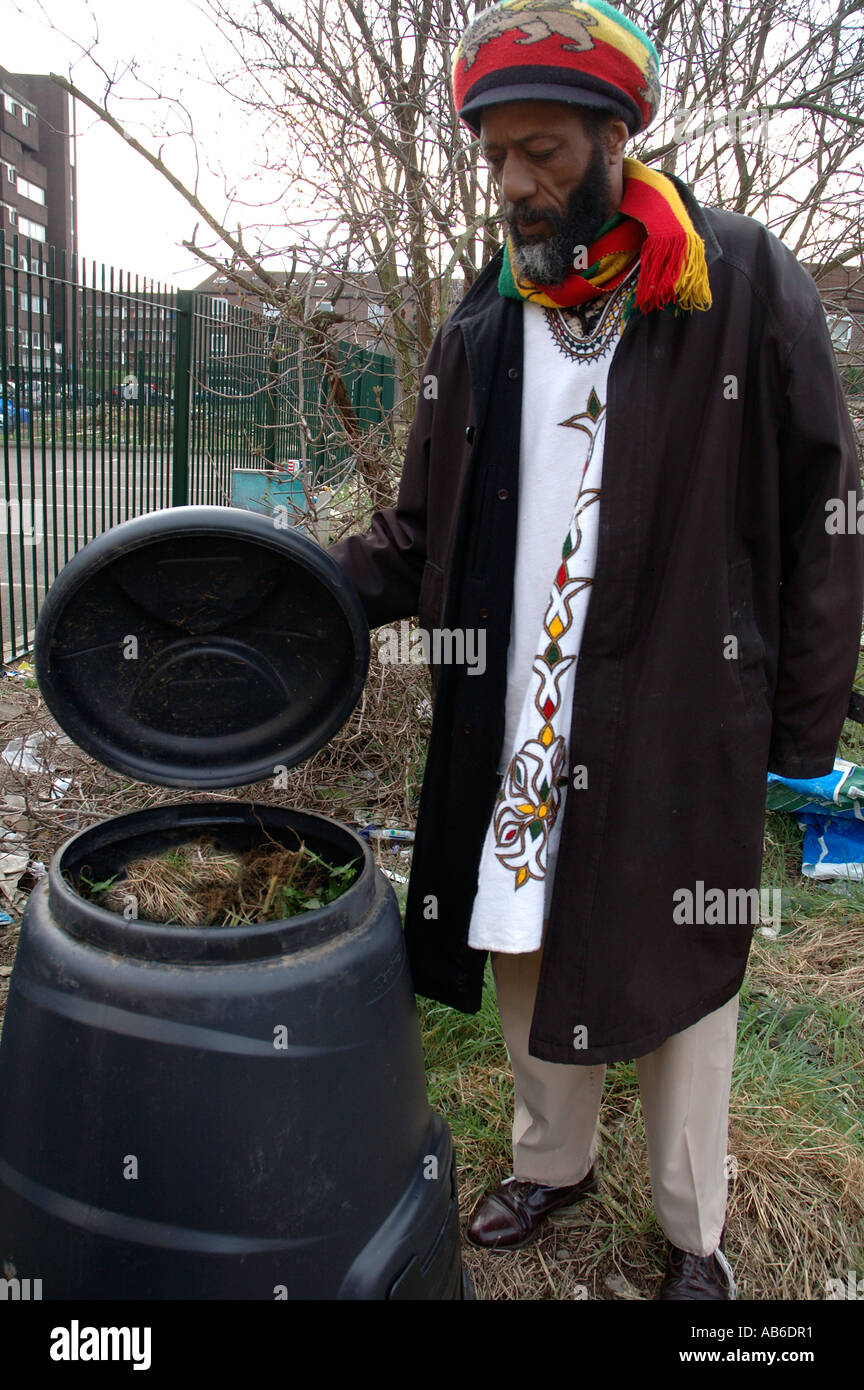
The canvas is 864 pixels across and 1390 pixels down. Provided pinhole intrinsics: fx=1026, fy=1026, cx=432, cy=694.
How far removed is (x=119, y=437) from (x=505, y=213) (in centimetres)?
518

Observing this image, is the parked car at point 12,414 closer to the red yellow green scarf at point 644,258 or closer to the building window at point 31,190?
the red yellow green scarf at point 644,258

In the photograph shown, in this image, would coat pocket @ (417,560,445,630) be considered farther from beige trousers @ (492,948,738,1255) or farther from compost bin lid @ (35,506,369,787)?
beige trousers @ (492,948,738,1255)

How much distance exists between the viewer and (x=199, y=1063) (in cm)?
129

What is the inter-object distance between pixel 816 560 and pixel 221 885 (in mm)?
1079

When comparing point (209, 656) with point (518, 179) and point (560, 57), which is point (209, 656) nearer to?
point (518, 179)

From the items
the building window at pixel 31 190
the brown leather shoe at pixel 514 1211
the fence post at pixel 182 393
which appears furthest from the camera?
the building window at pixel 31 190

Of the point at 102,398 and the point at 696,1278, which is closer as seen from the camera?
the point at 696,1278

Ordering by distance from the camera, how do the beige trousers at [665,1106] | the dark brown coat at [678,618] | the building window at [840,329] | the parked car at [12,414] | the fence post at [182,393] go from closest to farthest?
the dark brown coat at [678,618] → the beige trousers at [665,1106] → the building window at [840,329] → the parked car at [12,414] → the fence post at [182,393]

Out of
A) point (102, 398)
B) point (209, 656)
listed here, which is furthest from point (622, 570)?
point (102, 398)

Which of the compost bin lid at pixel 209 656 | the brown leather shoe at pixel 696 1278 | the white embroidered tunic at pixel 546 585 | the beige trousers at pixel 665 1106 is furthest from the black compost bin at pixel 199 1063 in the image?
the brown leather shoe at pixel 696 1278

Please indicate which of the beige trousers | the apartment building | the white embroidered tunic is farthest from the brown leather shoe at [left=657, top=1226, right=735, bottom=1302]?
the apartment building

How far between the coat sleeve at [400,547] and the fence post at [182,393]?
4897 mm

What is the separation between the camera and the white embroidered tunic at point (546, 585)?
5.54ft
